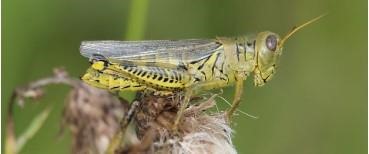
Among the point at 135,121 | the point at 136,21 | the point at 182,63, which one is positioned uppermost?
the point at 136,21

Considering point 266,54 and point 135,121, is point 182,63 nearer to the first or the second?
point 266,54

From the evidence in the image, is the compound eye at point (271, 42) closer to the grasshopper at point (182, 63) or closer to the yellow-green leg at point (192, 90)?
the grasshopper at point (182, 63)

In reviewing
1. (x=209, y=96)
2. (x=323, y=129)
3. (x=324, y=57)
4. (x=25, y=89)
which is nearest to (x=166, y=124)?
(x=209, y=96)

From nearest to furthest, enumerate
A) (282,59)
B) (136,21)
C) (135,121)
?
(135,121), (136,21), (282,59)

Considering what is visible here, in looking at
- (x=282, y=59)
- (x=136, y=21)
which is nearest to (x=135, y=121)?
(x=136, y=21)

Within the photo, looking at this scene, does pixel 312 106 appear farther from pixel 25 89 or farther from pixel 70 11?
pixel 25 89

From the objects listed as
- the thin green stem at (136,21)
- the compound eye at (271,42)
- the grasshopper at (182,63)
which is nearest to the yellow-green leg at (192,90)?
the grasshopper at (182,63)

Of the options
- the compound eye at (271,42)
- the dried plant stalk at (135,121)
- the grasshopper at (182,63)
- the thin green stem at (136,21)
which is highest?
the thin green stem at (136,21)

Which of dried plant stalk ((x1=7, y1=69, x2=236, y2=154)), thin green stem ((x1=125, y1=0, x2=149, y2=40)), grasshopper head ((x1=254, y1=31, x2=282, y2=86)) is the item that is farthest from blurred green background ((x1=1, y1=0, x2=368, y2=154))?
dried plant stalk ((x1=7, y1=69, x2=236, y2=154))
